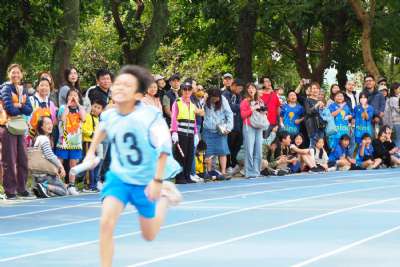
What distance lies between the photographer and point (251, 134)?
21047 mm

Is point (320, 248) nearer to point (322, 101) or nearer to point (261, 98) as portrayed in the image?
point (261, 98)

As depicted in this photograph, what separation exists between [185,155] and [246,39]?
16.9 metres

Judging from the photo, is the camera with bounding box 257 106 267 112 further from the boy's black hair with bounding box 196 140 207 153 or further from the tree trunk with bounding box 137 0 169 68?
the tree trunk with bounding box 137 0 169 68

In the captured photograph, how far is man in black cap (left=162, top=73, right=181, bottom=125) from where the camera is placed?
64.5 feet

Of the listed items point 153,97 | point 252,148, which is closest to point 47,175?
point 153,97

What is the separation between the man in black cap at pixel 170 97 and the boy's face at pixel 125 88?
36.7 ft

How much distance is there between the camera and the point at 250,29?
36.2 meters

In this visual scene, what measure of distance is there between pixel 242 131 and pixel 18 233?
10.3 meters

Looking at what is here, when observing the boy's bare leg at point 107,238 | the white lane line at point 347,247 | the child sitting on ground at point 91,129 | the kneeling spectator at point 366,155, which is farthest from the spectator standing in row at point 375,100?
the boy's bare leg at point 107,238

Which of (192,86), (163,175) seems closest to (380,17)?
(192,86)

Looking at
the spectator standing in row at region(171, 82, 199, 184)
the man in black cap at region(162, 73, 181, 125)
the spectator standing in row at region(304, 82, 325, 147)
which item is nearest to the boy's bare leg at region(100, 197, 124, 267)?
the spectator standing in row at region(171, 82, 199, 184)

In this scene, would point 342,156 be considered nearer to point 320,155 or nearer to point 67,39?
point 320,155

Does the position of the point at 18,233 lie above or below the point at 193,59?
below

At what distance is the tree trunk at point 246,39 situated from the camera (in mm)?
35625
